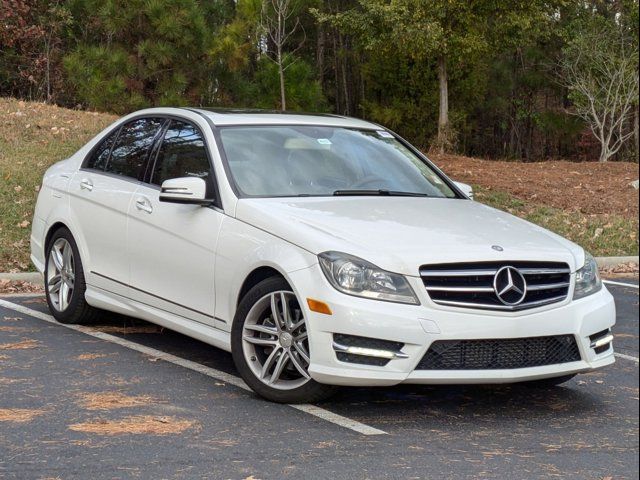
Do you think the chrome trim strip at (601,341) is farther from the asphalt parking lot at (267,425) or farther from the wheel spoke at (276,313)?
the wheel spoke at (276,313)

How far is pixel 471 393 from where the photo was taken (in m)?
6.59

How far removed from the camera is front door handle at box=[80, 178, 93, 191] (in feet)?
26.5

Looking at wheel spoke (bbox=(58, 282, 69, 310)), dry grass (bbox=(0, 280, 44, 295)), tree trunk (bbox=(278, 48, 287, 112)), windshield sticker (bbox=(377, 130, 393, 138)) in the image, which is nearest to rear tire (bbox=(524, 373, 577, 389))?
windshield sticker (bbox=(377, 130, 393, 138))

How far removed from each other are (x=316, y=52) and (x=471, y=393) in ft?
110

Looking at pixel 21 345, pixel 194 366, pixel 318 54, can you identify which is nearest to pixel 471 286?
pixel 194 366

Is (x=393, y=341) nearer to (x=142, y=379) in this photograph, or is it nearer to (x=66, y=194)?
(x=142, y=379)

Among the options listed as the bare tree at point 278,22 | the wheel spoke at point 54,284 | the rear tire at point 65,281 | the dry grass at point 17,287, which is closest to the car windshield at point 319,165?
the rear tire at point 65,281

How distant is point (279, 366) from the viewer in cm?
612

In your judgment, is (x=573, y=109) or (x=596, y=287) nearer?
(x=596, y=287)

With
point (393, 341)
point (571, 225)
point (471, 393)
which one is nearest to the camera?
point (393, 341)

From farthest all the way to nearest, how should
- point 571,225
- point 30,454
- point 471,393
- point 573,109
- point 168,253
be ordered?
point 573,109, point 571,225, point 168,253, point 471,393, point 30,454

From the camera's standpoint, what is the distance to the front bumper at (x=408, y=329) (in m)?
5.64

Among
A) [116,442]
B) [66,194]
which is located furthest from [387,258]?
[66,194]

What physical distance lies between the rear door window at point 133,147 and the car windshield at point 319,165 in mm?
790
